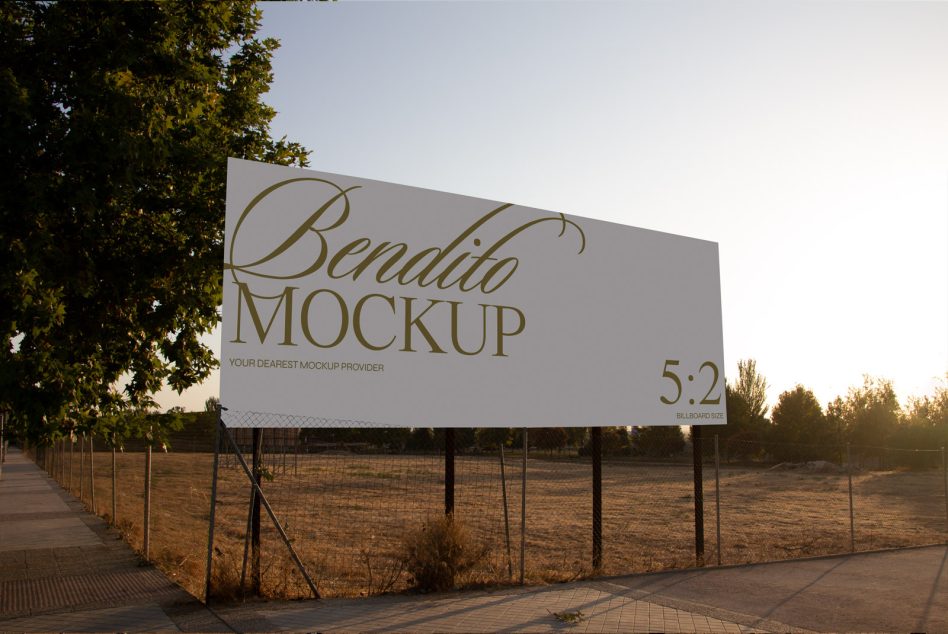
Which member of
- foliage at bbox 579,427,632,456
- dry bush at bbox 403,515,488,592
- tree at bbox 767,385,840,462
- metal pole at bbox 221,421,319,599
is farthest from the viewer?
tree at bbox 767,385,840,462

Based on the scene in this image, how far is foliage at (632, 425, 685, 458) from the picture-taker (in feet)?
137

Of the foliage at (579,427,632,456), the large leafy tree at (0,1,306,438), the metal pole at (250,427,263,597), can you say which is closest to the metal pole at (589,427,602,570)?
the metal pole at (250,427,263,597)

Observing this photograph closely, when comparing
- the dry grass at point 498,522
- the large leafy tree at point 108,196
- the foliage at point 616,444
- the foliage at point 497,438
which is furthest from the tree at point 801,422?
the large leafy tree at point 108,196

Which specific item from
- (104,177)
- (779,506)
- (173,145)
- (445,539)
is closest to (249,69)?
(173,145)

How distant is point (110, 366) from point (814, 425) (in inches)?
2071

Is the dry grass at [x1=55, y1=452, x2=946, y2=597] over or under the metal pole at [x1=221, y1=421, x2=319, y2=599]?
under

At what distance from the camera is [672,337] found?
12.2 m

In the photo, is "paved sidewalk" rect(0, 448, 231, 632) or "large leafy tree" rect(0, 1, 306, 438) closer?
"paved sidewalk" rect(0, 448, 231, 632)

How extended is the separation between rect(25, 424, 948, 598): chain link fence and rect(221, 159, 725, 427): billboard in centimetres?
115

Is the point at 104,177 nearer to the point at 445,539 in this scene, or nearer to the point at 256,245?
the point at 256,245

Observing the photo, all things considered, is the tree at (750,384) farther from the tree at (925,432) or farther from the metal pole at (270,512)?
the metal pole at (270,512)

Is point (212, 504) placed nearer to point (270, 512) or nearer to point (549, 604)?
point (270, 512)

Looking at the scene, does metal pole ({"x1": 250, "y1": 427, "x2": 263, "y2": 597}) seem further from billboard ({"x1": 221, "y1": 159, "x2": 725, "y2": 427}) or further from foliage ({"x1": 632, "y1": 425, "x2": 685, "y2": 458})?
foliage ({"x1": 632, "y1": 425, "x2": 685, "y2": 458})

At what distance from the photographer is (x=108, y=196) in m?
9.38
